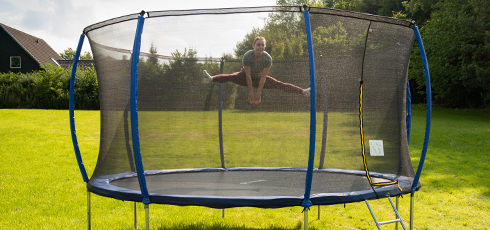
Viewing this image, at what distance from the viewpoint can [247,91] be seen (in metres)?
2.36

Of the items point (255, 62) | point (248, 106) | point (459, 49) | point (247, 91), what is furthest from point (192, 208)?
point (459, 49)

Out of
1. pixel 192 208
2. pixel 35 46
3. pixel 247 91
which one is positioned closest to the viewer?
pixel 247 91

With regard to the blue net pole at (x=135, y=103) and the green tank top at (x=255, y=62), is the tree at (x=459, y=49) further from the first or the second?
the blue net pole at (x=135, y=103)

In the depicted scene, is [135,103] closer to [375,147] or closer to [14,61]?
[375,147]

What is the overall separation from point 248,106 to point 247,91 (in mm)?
139

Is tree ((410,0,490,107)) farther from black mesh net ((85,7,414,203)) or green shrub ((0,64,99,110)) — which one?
green shrub ((0,64,99,110))

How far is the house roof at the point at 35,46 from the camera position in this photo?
16.2 meters

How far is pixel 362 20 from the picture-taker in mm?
2076

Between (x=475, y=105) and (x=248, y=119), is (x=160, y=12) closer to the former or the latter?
(x=248, y=119)

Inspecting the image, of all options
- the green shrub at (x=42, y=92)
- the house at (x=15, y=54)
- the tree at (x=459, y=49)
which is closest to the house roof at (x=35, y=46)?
the house at (x=15, y=54)

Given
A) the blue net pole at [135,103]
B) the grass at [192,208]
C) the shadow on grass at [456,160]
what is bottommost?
the grass at [192,208]

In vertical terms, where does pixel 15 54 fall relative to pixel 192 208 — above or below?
above

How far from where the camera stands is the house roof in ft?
53.0

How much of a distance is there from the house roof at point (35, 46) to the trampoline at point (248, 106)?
54.1ft
